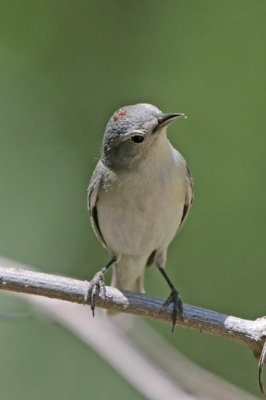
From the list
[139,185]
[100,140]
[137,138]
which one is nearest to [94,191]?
[139,185]

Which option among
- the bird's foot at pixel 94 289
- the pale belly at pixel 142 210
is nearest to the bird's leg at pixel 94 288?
the bird's foot at pixel 94 289

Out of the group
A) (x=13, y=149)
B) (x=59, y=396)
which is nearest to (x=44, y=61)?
(x=13, y=149)

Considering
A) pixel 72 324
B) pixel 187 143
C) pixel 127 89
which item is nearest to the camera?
pixel 72 324

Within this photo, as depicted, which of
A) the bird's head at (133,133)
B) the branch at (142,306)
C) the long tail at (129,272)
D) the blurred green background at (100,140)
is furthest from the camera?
the blurred green background at (100,140)

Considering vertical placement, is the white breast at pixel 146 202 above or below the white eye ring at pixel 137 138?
below

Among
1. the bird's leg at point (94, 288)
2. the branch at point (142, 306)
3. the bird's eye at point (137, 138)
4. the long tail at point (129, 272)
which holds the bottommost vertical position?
the long tail at point (129, 272)

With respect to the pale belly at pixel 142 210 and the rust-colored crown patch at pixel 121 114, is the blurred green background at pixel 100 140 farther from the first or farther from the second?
the rust-colored crown patch at pixel 121 114

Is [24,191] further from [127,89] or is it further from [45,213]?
[127,89]
